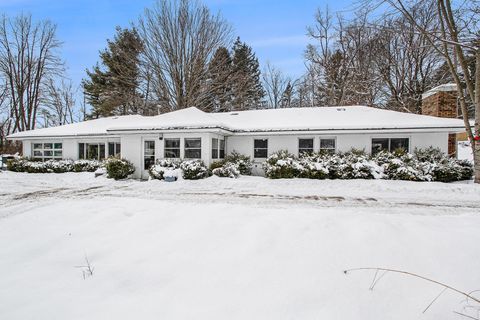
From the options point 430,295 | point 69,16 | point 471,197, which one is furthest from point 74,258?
point 69,16

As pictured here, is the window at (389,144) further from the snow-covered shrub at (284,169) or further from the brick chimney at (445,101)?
the snow-covered shrub at (284,169)

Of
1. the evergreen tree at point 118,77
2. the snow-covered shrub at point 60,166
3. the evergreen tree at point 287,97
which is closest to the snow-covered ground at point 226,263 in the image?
the snow-covered shrub at point 60,166

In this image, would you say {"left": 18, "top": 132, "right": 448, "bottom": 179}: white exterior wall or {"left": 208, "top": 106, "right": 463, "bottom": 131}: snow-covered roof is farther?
{"left": 18, "top": 132, "right": 448, "bottom": 179}: white exterior wall

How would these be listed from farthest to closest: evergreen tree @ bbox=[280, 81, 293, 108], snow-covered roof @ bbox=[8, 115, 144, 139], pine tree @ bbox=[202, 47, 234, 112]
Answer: evergreen tree @ bbox=[280, 81, 293, 108] → pine tree @ bbox=[202, 47, 234, 112] → snow-covered roof @ bbox=[8, 115, 144, 139]

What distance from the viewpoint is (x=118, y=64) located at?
26141mm

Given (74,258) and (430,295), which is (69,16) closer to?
(74,258)

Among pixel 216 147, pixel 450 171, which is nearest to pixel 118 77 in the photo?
pixel 216 147

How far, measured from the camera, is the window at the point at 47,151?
1892cm

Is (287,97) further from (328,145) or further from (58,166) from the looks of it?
(58,166)

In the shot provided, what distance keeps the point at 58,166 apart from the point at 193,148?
10064mm

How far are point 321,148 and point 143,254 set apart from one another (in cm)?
1298

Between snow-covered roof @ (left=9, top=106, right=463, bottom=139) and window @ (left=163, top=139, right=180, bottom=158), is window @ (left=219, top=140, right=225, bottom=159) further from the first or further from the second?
window @ (left=163, top=139, right=180, bottom=158)

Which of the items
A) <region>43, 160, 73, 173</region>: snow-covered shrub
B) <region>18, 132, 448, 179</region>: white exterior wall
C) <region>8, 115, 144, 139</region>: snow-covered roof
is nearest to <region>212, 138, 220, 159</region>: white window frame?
<region>18, 132, 448, 179</region>: white exterior wall

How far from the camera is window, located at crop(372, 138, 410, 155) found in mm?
13969
